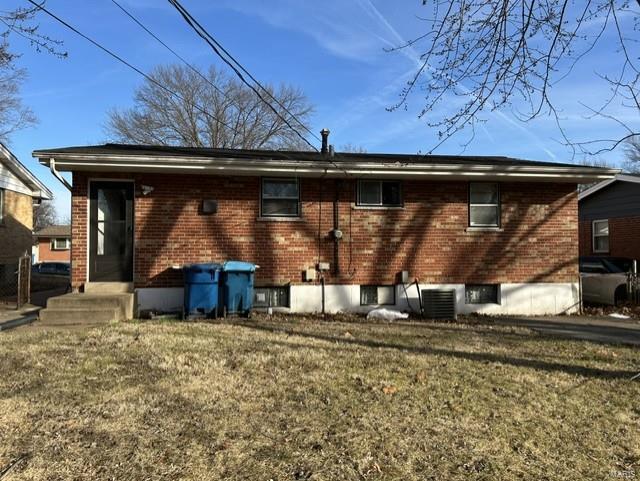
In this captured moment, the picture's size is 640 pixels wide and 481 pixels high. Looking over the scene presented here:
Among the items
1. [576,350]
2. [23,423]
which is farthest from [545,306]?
[23,423]

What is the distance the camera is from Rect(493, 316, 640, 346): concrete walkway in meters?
8.23

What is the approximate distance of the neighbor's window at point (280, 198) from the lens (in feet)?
35.2

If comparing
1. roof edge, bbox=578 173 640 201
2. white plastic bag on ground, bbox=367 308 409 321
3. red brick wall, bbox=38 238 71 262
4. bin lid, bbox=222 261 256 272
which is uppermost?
roof edge, bbox=578 173 640 201

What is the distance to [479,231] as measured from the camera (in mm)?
11227

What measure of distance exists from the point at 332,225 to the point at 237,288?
2.54m

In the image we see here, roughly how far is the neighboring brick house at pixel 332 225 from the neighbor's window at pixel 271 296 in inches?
1.2

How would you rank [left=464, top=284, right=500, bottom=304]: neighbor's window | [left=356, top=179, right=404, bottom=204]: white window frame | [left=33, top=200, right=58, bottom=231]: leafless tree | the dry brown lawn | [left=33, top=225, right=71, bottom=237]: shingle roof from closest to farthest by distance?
the dry brown lawn < [left=356, top=179, right=404, bottom=204]: white window frame < [left=464, top=284, right=500, bottom=304]: neighbor's window < [left=33, top=225, right=71, bottom=237]: shingle roof < [left=33, top=200, right=58, bottom=231]: leafless tree

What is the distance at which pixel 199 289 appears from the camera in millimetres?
9438

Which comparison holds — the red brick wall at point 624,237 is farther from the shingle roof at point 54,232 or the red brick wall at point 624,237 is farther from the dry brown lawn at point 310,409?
the shingle roof at point 54,232

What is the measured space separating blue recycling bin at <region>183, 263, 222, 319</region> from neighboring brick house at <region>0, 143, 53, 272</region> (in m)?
11.0

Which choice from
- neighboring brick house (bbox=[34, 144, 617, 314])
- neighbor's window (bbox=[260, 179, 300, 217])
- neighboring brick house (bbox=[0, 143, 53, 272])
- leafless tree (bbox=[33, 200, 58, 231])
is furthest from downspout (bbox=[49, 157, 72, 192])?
leafless tree (bbox=[33, 200, 58, 231])

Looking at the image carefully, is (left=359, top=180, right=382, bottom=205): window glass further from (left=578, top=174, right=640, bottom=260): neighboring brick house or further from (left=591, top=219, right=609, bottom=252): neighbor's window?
(left=591, top=219, right=609, bottom=252): neighbor's window

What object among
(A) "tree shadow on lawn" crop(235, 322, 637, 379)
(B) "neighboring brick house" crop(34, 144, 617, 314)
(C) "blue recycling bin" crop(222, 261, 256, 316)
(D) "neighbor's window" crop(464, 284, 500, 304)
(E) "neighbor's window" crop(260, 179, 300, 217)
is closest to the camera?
(A) "tree shadow on lawn" crop(235, 322, 637, 379)

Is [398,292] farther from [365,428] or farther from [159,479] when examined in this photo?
[159,479]
